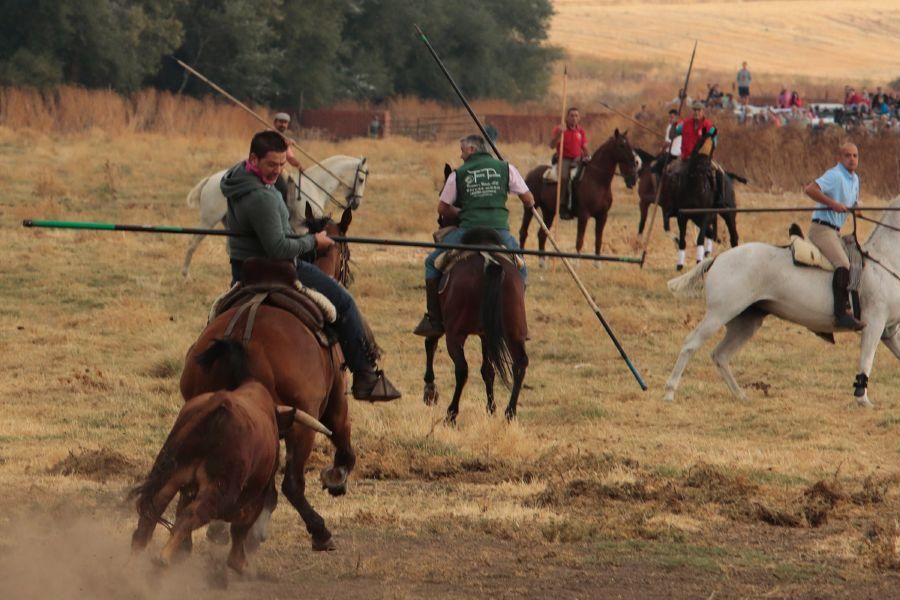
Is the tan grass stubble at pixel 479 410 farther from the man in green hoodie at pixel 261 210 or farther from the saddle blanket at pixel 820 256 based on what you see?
the man in green hoodie at pixel 261 210

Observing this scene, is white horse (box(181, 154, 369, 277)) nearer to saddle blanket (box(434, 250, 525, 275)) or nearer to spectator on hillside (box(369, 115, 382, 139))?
→ saddle blanket (box(434, 250, 525, 275))

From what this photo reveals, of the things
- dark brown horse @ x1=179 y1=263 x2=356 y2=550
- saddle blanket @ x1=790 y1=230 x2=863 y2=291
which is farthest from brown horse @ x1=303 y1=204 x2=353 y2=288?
saddle blanket @ x1=790 y1=230 x2=863 y2=291

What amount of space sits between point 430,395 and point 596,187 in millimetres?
10465

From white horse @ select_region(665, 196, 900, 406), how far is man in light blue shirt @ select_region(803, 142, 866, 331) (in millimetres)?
110

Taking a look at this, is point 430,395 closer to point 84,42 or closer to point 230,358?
point 230,358

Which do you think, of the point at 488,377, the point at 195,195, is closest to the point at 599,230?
the point at 195,195

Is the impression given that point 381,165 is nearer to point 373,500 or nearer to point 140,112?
point 140,112

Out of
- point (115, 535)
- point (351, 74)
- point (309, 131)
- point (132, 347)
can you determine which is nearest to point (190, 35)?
point (309, 131)

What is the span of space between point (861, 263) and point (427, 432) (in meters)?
4.61

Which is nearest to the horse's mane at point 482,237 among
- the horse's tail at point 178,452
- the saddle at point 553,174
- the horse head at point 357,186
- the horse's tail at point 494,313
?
the horse's tail at point 494,313

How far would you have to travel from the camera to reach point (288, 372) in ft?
24.7

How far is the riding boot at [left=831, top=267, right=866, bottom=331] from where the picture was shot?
14.0 m

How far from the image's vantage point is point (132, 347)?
15781 mm

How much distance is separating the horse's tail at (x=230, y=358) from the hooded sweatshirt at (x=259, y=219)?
2.59 ft
